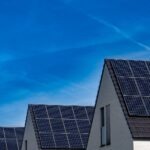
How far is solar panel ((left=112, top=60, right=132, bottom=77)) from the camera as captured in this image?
2382cm

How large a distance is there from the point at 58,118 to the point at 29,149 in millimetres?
3111

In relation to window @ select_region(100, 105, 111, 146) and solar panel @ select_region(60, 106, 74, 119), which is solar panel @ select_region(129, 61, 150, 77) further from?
solar panel @ select_region(60, 106, 74, 119)

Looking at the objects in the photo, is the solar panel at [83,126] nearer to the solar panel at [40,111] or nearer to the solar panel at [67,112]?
the solar panel at [67,112]

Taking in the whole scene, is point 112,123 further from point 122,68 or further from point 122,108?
point 122,68

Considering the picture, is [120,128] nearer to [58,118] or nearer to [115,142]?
[115,142]

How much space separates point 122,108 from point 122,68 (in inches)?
97.6

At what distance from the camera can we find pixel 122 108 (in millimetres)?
22375

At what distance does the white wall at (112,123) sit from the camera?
21.9 m

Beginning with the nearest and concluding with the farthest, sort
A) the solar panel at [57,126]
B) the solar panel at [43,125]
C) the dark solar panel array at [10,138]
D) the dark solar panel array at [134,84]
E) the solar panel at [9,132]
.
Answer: the dark solar panel array at [134,84] < the solar panel at [57,126] < the solar panel at [43,125] < the dark solar panel array at [10,138] < the solar panel at [9,132]

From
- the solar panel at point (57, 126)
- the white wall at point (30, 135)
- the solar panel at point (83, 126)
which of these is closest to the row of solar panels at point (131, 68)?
the solar panel at point (83, 126)

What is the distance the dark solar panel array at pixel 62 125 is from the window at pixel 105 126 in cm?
686

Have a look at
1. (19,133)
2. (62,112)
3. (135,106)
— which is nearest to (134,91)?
(135,106)

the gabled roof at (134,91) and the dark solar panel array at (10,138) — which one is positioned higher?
the dark solar panel array at (10,138)

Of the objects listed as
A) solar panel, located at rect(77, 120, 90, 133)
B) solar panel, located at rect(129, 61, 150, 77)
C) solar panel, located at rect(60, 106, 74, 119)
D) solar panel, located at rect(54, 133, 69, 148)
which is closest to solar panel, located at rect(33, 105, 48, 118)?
solar panel, located at rect(60, 106, 74, 119)
